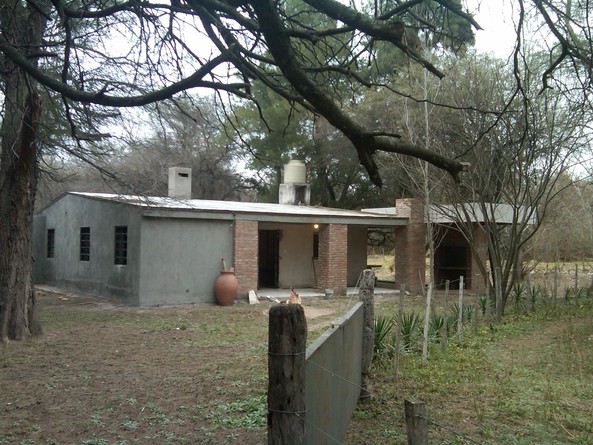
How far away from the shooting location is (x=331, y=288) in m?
20.6

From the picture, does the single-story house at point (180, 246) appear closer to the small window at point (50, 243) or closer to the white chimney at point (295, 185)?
the small window at point (50, 243)

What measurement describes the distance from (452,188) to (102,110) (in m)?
10.7

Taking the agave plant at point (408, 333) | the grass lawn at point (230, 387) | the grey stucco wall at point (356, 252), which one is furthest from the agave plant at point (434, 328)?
the grey stucco wall at point (356, 252)

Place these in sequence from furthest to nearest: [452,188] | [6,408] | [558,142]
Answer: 1. [452,188]
2. [558,142]
3. [6,408]

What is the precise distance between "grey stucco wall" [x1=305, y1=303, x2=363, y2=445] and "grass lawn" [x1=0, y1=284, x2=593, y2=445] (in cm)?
81

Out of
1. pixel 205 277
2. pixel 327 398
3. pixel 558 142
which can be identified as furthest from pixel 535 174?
pixel 327 398

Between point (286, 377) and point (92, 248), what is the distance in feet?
60.5

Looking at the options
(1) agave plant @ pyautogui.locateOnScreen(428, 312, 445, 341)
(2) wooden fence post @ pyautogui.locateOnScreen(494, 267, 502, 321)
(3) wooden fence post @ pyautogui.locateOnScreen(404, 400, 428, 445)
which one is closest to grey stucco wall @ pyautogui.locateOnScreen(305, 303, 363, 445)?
(3) wooden fence post @ pyautogui.locateOnScreen(404, 400, 428, 445)

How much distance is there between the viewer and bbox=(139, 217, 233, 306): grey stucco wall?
1688cm

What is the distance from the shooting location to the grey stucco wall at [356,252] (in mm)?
24188

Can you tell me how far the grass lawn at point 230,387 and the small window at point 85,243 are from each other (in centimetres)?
776

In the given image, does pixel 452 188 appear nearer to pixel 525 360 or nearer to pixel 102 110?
pixel 525 360

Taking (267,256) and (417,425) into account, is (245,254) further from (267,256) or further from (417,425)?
(417,425)

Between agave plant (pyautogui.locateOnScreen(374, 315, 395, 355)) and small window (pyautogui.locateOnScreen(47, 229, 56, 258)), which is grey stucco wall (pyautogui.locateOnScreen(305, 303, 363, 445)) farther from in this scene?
small window (pyautogui.locateOnScreen(47, 229, 56, 258))
